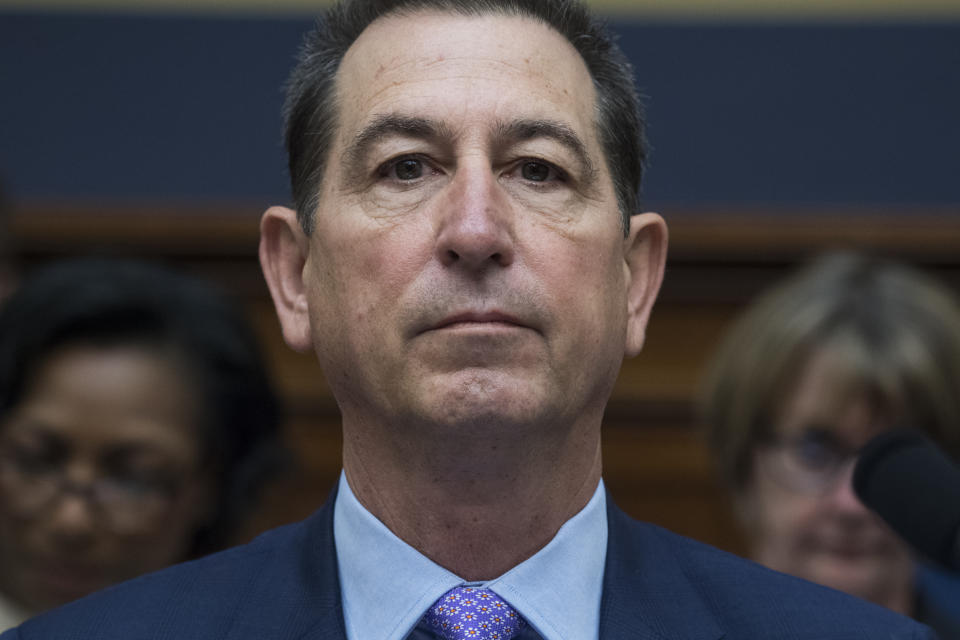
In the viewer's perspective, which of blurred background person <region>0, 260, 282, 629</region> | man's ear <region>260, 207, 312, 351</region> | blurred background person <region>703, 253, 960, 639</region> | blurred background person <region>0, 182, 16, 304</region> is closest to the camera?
man's ear <region>260, 207, 312, 351</region>

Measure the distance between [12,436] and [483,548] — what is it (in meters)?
1.03

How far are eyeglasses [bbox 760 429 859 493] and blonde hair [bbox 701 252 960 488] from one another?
0.07 meters

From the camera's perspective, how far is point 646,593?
1.64 m

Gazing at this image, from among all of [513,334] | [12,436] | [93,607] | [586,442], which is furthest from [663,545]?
[12,436]

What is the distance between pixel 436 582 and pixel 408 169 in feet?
1.54

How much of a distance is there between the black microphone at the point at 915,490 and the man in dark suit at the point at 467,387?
186mm

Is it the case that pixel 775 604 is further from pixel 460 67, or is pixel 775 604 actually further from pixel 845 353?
pixel 845 353

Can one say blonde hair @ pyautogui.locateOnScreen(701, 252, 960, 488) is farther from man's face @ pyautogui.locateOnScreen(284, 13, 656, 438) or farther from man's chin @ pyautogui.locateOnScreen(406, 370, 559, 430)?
man's chin @ pyautogui.locateOnScreen(406, 370, 559, 430)

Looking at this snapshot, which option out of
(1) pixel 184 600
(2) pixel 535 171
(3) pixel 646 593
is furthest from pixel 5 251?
(3) pixel 646 593

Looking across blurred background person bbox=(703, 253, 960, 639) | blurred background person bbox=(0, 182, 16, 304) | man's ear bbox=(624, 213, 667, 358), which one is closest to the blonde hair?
blurred background person bbox=(703, 253, 960, 639)

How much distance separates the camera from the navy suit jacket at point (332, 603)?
1586 mm

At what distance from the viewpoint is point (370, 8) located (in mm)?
1784

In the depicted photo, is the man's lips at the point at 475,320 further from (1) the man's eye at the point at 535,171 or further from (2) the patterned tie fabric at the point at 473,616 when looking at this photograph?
(2) the patterned tie fabric at the point at 473,616

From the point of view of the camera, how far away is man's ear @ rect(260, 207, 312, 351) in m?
1.77
